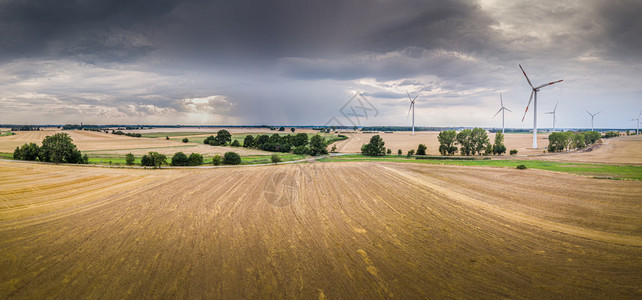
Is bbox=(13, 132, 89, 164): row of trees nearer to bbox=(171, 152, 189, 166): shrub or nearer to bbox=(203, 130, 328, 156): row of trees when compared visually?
bbox=(171, 152, 189, 166): shrub

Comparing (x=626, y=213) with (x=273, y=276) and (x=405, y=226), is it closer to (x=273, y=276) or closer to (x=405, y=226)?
(x=405, y=226)

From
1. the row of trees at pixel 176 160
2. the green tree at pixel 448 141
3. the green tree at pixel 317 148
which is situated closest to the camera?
the row of trees at pixel 176 160

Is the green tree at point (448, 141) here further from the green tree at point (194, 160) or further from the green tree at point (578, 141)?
the green tree at point (194, 160)

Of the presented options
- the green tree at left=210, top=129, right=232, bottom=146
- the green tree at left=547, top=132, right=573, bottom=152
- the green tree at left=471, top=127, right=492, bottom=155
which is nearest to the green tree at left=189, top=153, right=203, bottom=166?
the green tree at left=210, top=129, right=232, bottom=146

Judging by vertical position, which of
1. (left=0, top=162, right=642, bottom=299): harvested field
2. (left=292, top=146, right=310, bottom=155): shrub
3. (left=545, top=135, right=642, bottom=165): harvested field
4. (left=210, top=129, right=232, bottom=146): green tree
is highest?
(left=210, top=129, right=232, bottom=146): green tree

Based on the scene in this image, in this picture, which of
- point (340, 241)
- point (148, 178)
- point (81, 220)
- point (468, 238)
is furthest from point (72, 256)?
point (148, 178)

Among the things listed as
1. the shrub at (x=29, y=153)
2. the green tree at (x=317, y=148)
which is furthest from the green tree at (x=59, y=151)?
the green tree at (x=317, y=148)
